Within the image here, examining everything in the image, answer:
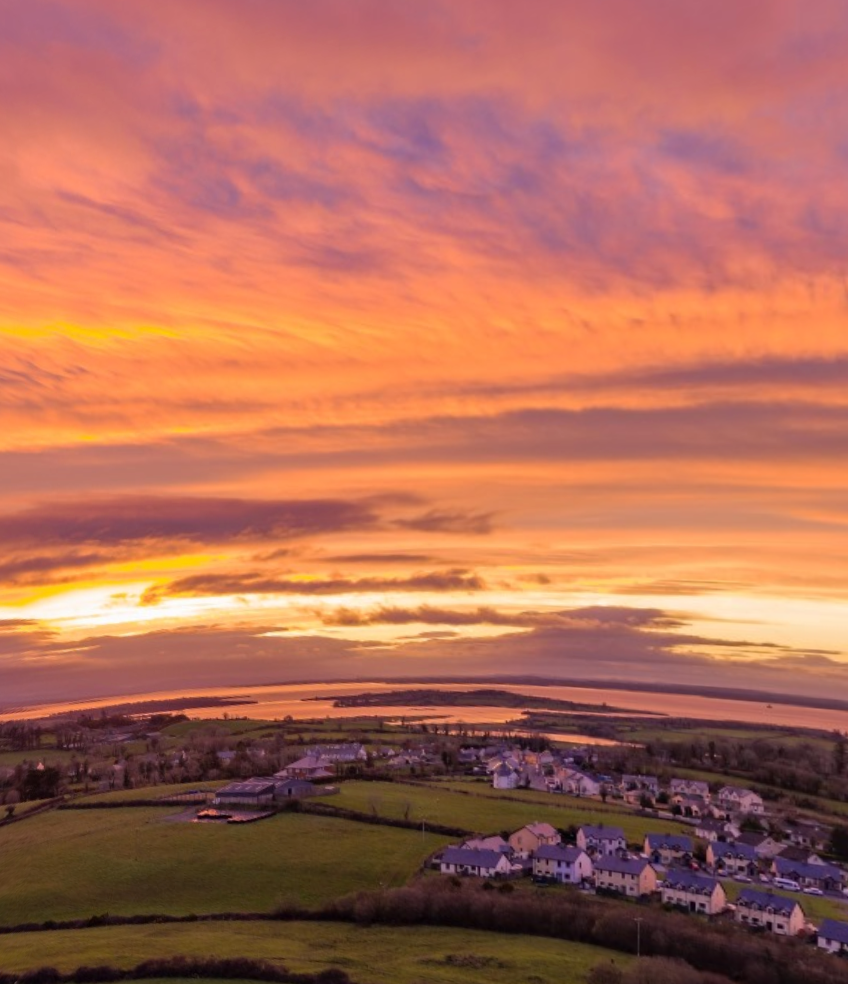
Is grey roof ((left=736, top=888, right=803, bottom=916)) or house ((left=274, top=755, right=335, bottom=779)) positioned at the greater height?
house ((left=274, top=755, right=335, bottom=779))

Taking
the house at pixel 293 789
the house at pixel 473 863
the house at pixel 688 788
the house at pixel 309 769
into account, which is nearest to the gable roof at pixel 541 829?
the house at pixel 473 863

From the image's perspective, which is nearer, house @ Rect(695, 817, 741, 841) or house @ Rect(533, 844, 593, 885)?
house @ Rect(533, 844, 593, 885)

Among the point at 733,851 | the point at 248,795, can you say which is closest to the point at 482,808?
the point at 248,795

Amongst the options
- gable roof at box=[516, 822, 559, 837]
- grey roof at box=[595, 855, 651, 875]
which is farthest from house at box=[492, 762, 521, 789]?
grey roof at box=[595, 855, 651, 875]

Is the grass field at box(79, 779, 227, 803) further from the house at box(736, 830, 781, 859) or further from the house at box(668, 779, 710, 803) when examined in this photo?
the house at box(668, 779, 710, 803)

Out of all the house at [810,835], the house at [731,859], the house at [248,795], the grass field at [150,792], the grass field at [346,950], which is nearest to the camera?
the grass field at [346,950]

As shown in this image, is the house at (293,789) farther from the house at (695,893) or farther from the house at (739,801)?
the house at (739,801)

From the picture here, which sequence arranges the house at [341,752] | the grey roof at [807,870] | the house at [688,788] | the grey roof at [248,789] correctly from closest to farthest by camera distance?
the grey roof at [807,870], the grey roof at [248,789], the house at [688,788], the house at [341,752]
